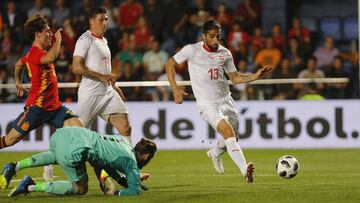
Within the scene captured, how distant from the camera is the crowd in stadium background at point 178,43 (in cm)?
2138

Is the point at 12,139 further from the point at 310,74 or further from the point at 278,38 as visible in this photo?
the point at 278,38

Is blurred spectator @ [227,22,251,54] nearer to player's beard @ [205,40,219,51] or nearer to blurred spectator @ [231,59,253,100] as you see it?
blurred spectator @ [231,59,253,100]

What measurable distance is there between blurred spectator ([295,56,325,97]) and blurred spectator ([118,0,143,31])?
4511mm

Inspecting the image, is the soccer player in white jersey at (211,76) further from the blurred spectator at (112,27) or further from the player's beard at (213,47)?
the blurred spectator at (112,27)

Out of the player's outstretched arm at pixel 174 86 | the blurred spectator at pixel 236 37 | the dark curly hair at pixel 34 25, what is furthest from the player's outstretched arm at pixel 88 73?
the blurred spectator at pixel 236 37

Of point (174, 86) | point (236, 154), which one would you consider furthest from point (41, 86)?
point (236, 154)

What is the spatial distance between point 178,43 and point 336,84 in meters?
4.01

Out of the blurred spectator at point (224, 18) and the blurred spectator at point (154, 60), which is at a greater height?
the blurred spectator at point (224, 18)

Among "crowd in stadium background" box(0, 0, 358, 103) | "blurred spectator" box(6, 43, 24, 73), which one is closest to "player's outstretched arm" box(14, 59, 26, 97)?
"crowd in stadium background" box(0, 0, 358, 103)

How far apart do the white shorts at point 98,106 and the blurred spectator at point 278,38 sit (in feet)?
31.5

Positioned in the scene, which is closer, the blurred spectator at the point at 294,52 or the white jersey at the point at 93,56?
the white jersey at the point at 93,56

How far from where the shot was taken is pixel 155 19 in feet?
78.1

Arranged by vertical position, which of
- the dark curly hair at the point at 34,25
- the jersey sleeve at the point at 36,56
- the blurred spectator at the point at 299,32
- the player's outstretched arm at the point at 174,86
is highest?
the dark curly hair at the point at 34,25

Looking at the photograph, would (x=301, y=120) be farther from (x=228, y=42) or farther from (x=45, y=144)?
(x=45, y=144)
